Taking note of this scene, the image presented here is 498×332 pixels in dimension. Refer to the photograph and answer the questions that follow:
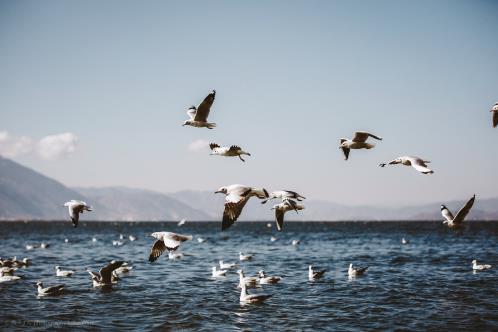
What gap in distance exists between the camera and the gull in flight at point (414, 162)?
12.5m

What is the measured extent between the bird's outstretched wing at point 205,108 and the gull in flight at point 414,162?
5.00m

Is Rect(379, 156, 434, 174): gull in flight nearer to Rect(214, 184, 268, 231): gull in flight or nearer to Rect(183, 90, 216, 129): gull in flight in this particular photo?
Rect(214, 184, 268, 231): gull in flight

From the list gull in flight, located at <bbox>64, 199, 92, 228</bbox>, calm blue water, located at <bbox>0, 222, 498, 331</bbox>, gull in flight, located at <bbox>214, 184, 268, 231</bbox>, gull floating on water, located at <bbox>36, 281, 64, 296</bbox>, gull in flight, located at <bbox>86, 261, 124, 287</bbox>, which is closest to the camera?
gull in flight, located at <bbox>214, 184, 268, 231</bbox>

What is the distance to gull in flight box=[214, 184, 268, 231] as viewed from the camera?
12.4m

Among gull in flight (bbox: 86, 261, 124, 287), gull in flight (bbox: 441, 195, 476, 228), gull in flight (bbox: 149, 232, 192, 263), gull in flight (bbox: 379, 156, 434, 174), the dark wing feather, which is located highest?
gull in flight (bbox: 379, 156, 434, 174)

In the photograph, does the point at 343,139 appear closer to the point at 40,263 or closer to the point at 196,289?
the point at 196,289

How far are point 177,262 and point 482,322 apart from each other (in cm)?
2342

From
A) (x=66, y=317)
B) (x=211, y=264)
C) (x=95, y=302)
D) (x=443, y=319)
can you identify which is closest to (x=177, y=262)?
(x=211, y=264)

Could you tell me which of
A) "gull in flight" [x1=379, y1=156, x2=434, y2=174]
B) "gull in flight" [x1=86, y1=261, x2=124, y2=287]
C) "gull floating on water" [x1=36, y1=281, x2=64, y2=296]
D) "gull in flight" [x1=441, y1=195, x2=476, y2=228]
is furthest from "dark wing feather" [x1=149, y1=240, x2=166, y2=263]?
"gull floating on water" [x1=36, y1=281, x2=64, y2=296]

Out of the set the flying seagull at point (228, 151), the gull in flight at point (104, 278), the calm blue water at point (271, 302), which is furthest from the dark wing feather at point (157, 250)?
the gull in flight at point (104, 278)

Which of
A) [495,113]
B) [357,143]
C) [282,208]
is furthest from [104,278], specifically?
[495,113]

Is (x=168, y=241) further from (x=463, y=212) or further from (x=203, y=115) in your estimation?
(x=463, y=212)

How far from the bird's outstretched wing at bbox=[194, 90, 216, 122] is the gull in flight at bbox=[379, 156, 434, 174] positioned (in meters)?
5.00

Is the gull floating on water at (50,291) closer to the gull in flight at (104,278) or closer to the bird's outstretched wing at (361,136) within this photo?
the gull in flight at (104,278)
